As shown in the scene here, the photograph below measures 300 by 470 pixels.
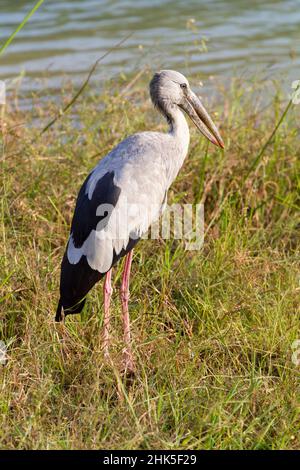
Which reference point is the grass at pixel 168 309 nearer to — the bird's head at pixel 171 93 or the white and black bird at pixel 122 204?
the white and black bird at pixel 122 204

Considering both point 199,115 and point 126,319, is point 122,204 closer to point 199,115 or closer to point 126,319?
point 126,319

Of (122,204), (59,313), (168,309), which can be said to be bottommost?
(168,309)

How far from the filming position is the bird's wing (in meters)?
3.41

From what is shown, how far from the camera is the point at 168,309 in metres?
3.57

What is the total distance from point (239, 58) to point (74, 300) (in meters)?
4.96

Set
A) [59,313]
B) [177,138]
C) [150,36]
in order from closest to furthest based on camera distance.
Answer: [59,313]
[177,138]
[150,36]

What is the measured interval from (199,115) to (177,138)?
229 mm

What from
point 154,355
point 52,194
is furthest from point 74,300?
point 52,194

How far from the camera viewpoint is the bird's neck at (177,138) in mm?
3709

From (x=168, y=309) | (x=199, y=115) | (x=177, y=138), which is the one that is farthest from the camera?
(x=199, y=115)

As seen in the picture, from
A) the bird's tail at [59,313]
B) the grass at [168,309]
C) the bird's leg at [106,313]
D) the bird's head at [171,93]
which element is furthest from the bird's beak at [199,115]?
the bird's tail at [59,313]

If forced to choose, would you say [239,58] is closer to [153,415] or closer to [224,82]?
[224,82]

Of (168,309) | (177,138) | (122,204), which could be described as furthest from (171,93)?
(168,309)

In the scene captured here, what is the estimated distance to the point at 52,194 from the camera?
4.42 m
